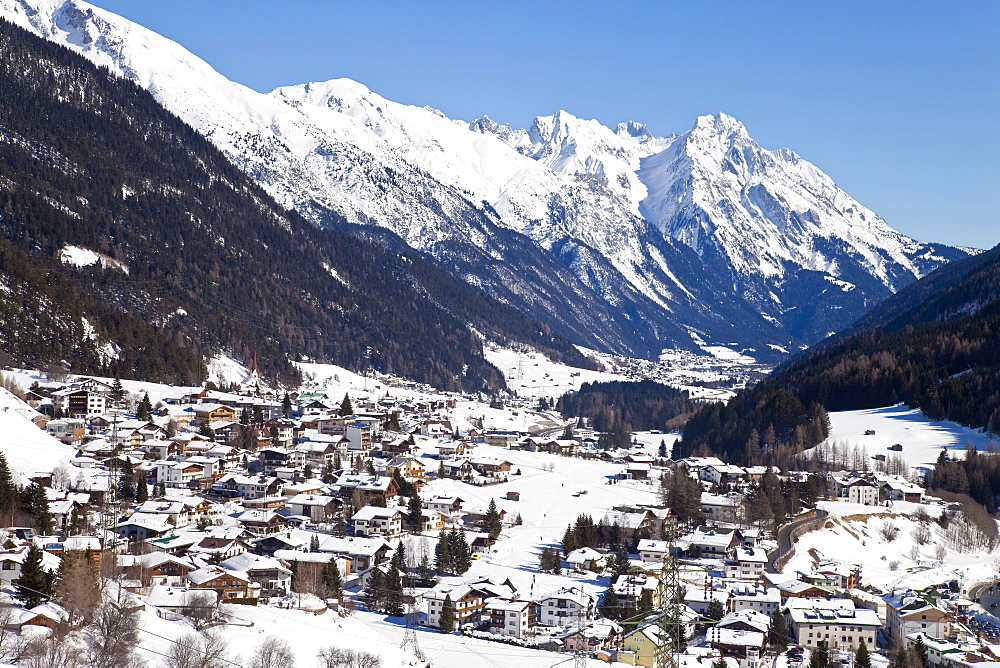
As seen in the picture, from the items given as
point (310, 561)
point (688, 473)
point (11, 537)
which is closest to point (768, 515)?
point (688, 473)

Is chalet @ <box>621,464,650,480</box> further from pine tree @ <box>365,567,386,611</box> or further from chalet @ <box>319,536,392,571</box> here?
pine tree @ <box>365,567,386,611</box>

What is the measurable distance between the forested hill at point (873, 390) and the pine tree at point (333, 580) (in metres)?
64.2

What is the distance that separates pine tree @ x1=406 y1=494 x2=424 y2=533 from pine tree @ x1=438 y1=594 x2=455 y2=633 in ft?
58.1

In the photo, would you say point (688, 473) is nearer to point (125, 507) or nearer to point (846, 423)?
point (846, 423)

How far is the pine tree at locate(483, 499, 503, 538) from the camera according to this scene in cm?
7888

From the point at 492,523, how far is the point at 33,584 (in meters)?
35.6

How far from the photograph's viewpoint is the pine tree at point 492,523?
3105 inches

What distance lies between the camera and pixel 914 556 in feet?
274

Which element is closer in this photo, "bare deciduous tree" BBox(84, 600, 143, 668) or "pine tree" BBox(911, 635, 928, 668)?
"bare deciduous tree" BBox(84, 600, 143, 668)

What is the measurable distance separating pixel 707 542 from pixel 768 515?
30.0ft

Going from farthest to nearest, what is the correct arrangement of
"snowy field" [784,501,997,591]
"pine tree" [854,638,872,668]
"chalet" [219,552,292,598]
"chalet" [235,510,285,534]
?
"snowy field" [784,501,997,591] → "chalet" [235,510,285,534] → "chalet" [219,552,292,598] → "pine tree" [854,638,872,668]

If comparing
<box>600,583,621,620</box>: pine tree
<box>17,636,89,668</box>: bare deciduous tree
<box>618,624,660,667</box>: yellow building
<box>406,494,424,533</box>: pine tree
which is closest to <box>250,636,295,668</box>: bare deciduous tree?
<box>17,636,89,668</box>: bare deciduous tree

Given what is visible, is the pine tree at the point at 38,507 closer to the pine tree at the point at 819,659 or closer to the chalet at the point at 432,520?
the chalet at the point at 432,520

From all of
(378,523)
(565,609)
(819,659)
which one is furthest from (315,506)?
(819,659)
